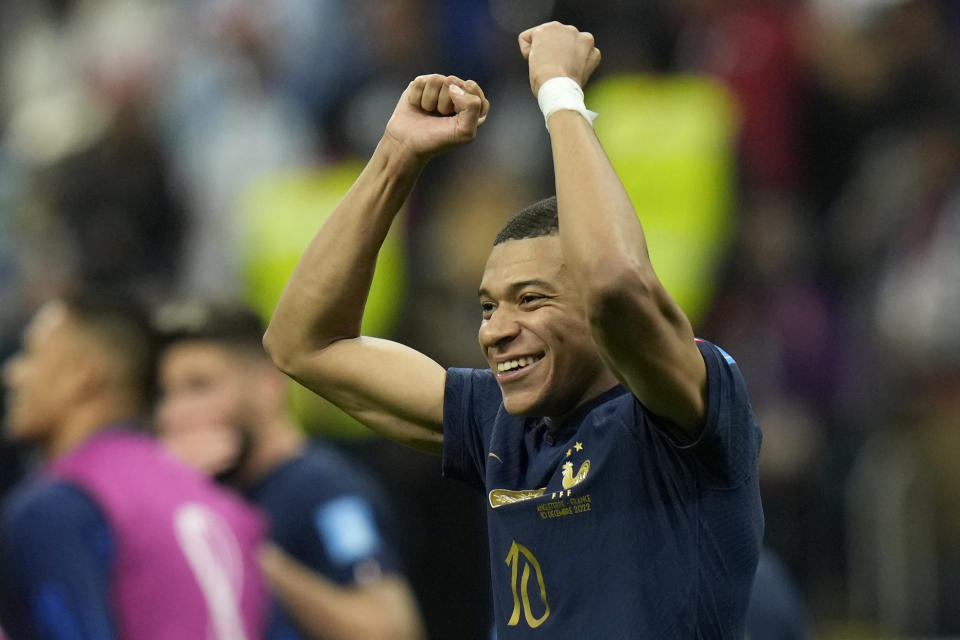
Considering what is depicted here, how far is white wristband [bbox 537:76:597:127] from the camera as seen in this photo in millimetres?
3354

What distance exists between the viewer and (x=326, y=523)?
5867mm

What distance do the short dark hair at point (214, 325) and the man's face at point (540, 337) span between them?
9.45 ft

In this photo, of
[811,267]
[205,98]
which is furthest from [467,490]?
[205,98]

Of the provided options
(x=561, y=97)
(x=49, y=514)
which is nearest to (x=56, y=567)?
(x=49, y=514)

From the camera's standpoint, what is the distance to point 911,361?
8.05 meters

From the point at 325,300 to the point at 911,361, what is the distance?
4.85m

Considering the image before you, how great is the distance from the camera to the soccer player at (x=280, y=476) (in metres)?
5.77

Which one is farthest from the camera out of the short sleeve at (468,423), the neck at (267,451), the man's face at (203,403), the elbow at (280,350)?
the man's face at (203,403)

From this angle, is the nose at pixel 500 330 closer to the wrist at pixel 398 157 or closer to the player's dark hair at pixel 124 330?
the wrist at pixel 398 157

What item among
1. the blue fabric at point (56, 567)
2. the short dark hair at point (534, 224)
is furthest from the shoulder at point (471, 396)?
the blue fabric at point (56, 567)

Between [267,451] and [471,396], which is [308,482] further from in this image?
[471,396]

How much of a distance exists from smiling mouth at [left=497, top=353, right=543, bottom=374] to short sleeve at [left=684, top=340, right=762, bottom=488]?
0.38 metres

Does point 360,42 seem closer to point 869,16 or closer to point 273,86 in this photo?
point 273,86

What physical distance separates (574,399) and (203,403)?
3.01 meters
